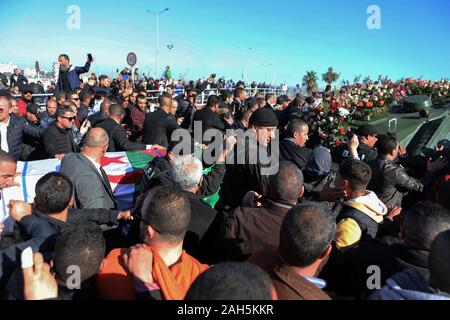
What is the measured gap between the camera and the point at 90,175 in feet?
11.0

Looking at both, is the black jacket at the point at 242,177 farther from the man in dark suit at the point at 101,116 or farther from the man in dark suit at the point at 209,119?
the man in dark suit at the point at 101,116

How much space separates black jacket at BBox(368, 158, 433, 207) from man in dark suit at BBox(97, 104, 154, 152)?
3.46 m

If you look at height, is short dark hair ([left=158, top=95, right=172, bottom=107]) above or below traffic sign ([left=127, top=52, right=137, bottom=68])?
below

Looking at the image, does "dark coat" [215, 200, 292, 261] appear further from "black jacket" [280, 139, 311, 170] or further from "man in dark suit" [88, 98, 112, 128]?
"man in dark suit" [88, 98, 112, 128]

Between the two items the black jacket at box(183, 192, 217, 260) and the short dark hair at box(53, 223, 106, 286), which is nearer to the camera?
the short dark hair at box(53, 223, 106, 286)

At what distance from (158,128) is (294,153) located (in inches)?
119

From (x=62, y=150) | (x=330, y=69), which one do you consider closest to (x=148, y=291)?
(x=62, y=150)

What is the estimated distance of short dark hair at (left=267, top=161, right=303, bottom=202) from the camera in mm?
2555

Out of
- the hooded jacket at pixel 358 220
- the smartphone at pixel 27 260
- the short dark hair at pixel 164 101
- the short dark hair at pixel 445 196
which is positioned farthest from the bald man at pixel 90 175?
the short dark hair at pixel 164 101

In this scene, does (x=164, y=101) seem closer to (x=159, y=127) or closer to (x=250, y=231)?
(x=159, y=127)

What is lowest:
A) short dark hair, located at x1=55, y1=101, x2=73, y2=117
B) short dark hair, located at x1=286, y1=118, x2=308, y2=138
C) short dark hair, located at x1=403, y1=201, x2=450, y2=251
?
short dark hair, located at x1=403, y1=201, x2=450, y2=251

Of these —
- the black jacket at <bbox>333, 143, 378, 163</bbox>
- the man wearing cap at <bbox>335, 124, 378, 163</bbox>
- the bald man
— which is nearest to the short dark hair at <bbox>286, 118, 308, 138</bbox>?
the man wearing cap at <bbox>335, 124, 378, 163</bbox>

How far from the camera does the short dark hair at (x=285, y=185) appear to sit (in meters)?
2.55

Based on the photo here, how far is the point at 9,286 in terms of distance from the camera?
68.5 inches
